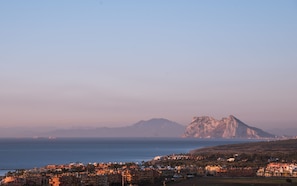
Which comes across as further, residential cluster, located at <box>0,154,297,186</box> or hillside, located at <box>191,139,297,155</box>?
hillside, located at <box>191,139,297,155</box>

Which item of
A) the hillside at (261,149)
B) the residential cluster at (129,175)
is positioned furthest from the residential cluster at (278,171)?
the hillside at (261,149)

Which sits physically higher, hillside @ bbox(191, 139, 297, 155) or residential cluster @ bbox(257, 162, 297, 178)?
hillside @ bbox(191, 139, 297, 155)

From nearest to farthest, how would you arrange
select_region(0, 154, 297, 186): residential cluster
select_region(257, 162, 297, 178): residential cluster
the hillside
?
select_region(0, 154, 297, 186): residential cluster < select_region(257, 162, 297, 178): residential cluster < the hillside

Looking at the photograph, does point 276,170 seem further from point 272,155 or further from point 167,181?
point 272,155

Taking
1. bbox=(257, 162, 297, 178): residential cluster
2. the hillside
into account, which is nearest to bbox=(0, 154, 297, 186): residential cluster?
bbox=(257, 162, 297, 178): residential cluster

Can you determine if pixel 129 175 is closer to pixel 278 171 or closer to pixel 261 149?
pixel 278 171

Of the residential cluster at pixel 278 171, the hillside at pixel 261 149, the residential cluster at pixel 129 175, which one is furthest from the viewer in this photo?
the hillside at pixel 261 149

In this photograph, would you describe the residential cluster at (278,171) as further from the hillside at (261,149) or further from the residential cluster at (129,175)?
the hillside at (261,149)

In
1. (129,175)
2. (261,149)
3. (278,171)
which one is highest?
(261,149)

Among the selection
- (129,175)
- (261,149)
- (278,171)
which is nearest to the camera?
(129,175)

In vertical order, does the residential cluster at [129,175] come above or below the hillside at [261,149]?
below

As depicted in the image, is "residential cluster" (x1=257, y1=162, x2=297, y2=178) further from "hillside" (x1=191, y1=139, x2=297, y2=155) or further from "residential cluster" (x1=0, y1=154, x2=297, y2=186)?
"hillside" (x1=191, y1=139, x2=297, y2=155)

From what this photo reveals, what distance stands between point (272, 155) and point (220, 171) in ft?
91.8

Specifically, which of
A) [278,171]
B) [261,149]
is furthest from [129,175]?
[261,149]
